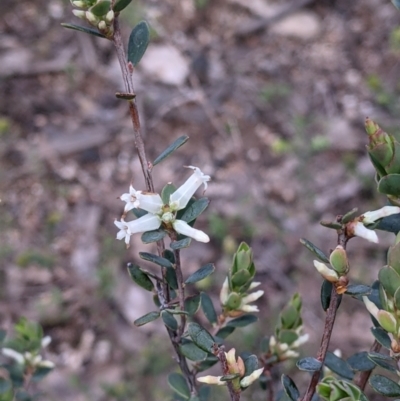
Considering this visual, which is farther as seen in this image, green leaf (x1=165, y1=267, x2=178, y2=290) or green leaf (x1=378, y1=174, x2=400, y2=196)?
green leaf (x1=165, y1=267, x2=178, y2=290)

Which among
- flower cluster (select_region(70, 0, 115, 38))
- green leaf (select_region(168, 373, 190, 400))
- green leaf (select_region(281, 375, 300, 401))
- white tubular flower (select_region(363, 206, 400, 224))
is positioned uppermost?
flower cluster (select_region(70, 0, 115, 38))

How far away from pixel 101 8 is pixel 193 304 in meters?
0.59

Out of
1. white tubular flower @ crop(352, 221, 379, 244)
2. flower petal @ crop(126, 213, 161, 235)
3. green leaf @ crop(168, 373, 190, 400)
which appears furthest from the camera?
green leaf @ crop(168, 373, 190, 400)

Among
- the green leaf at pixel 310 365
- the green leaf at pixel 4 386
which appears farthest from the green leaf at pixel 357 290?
the green leaf at pixel 4 386

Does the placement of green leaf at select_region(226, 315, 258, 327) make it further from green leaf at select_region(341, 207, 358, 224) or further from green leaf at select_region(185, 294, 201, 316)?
green leaf at select_region(341, 207, 358, 224)

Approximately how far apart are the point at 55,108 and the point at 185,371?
3769 millimetres

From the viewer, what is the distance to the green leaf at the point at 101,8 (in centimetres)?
89

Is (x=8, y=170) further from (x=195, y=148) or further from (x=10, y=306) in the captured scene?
(x=195, y=148)

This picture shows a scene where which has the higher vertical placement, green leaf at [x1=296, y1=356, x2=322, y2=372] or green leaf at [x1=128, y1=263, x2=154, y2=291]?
green leaf at [x1=128, y1=263, x2=154, y2=291]

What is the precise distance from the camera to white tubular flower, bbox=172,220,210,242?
950 millimetres

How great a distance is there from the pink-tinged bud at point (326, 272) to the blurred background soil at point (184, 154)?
2.17 metres

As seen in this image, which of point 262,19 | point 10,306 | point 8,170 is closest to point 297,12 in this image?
point 262,19

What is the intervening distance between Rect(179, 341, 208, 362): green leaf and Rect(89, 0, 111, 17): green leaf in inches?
24.8

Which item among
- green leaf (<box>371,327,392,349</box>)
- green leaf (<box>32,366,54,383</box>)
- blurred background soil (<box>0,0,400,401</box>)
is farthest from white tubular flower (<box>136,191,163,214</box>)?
blurred background soil (<box>0,0,400,401</box>)
